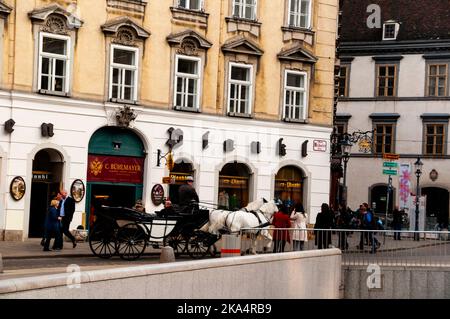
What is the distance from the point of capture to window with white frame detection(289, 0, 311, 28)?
140 feet

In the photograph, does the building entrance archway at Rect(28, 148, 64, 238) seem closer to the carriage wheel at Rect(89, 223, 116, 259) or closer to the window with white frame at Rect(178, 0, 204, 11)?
the window with white frame at Rect(178, 0, 204, 11)

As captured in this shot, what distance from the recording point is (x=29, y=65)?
116 ft

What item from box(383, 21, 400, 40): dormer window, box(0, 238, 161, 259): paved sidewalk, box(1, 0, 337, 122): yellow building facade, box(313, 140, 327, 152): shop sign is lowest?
box(0, 238, 161, 259): paved sidewalk

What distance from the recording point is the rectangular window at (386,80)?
231ft

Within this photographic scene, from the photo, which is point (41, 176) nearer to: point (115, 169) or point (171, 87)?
point (115, 169)

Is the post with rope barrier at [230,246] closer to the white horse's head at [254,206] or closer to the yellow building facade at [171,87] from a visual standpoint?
the white horse's head at [254,206]

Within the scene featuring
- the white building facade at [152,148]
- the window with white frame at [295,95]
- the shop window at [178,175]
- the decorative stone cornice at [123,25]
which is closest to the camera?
the white building facade at [152,148]

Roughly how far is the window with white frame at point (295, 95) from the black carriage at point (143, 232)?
13.7 metres

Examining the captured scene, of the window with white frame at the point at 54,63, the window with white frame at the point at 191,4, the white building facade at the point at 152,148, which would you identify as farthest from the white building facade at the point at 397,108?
the window with white frame at the point at 54,63

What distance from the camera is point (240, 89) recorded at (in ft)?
135

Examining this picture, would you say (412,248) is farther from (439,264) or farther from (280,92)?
(280,92)

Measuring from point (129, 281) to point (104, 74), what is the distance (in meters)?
24.0

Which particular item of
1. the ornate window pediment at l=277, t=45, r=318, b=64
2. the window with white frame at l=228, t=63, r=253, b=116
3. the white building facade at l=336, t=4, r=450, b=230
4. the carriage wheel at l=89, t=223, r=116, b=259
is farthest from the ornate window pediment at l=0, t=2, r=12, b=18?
the white building facade at l=336, t=4, r=450, b=230

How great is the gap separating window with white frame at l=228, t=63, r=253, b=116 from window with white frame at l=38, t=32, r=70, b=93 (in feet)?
23.0
